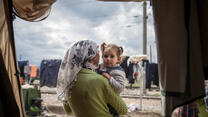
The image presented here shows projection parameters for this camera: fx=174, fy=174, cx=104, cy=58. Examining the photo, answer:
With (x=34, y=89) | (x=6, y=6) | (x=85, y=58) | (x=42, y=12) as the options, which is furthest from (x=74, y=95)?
(x=34, y=89)

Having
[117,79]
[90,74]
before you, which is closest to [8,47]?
Answer: [90,74]

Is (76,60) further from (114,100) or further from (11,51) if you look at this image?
(11,51)

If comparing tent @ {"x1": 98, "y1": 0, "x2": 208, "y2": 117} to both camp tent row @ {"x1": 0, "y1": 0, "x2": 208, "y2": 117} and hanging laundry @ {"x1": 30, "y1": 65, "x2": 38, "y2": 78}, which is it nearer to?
camp tent row @ {"x1": 0, "y1": 0, "x2": 208, "y2": 117}

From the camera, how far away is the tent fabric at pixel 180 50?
0.91m

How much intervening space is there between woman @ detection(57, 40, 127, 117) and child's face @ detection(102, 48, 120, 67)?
0.09 m

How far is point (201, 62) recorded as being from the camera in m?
0.94

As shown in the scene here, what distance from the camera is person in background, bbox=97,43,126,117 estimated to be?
116 centimetres

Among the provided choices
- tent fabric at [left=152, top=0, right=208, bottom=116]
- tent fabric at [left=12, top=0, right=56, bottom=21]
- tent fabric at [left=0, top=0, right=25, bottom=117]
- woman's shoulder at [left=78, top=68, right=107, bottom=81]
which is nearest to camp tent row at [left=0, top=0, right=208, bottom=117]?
tent fabric at [left=152, top=0, right=208, bottom=116]

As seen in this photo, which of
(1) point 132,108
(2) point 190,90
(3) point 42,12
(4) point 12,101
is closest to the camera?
(2) point 190,90

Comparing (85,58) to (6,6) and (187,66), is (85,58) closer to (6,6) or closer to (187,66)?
(187,66)

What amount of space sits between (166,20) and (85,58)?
1.88 feet

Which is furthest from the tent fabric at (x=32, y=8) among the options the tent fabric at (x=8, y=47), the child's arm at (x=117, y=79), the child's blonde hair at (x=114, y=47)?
the child's arm at (x=117, y=79)

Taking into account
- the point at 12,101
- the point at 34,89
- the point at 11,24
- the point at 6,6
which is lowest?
the point at 34,89

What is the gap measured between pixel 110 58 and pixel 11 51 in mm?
1035
